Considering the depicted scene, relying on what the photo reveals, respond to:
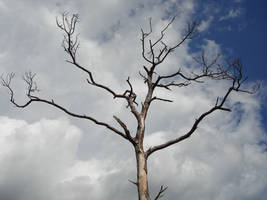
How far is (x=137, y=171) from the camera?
5242 mm

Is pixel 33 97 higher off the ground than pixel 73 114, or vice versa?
pixel 33 97

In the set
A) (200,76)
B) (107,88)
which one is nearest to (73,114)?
(107,88)

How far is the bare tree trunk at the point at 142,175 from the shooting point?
4.88 m

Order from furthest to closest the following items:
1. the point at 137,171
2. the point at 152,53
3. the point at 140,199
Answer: the point at 152,53 < the point at 137,171 < the point at 140,199

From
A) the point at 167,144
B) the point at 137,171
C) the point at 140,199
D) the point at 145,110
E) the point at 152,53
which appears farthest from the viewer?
the point at 152,53

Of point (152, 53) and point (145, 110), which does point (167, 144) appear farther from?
point (152, 53)

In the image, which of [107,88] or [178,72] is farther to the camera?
[178,72]

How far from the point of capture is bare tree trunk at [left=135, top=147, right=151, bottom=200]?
16.0 feet

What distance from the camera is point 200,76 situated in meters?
8.08

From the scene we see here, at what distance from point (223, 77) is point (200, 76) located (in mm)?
817

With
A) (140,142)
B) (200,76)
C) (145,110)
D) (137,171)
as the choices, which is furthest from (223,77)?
(137,171)

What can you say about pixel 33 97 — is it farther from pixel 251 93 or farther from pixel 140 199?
pixel 251 93

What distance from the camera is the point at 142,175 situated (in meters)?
5.13

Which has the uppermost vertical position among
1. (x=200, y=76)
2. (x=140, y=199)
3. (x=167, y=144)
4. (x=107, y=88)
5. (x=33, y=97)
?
(x=200, y=76)
